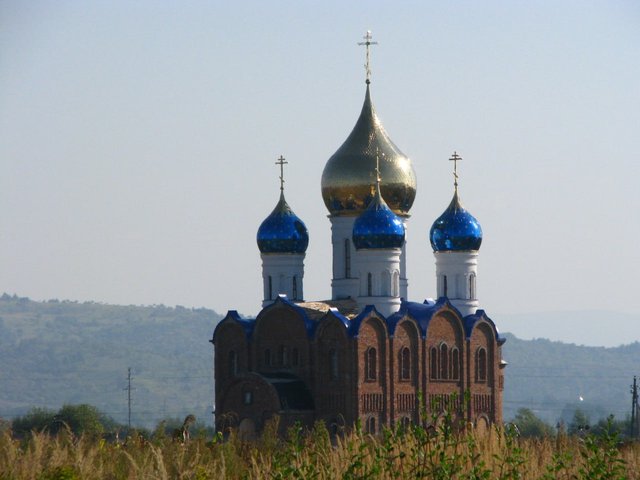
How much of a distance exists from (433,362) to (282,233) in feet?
15.8

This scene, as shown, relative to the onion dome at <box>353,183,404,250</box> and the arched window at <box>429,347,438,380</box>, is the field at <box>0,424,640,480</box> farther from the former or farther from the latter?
the arched window at <box>429,347,438,380</box>

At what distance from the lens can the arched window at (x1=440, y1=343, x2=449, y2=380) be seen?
4381cm

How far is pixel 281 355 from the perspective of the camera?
43625mm

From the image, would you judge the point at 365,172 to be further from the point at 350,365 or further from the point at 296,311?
the point at 350,365

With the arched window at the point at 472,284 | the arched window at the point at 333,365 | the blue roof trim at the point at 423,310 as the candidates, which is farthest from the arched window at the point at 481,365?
the arched window at the point at 333,365

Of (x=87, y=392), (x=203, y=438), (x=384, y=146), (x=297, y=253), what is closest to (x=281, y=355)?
(x=297, y=253)

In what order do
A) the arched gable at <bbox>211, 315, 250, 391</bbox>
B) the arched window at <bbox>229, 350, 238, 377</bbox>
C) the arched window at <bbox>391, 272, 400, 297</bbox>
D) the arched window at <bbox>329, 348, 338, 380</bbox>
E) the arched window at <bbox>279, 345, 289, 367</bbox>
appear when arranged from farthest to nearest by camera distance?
1. the arched window at <bbox>229, 350, 238, 377</bbox>
2. the arched gable at <bbox>211, 315, 250, 391</bbox>
3. the arched window at <bbox>279, 345, 289, 367</bbox>
4. the arched window at <bbox>391, 272, 400, 297</bbox>
5. the arched window at <bbox>329, 348, 338, 380</bbox>

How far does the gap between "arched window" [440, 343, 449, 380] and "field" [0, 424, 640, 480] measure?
21.3 metres

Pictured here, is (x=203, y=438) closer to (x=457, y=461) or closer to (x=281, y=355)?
(x=457, y=461)

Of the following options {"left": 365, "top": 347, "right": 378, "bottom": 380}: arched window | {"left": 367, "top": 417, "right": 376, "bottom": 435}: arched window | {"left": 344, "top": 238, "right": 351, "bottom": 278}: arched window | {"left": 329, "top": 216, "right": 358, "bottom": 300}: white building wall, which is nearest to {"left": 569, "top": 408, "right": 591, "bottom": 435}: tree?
{"left": 367, "top": 417, "right": 376, "bottom": 435}: arched window

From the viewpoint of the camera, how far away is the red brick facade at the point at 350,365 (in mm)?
41969

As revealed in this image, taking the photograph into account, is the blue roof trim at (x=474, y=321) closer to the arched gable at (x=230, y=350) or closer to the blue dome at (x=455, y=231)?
the blue dome at (x=455, y=231)

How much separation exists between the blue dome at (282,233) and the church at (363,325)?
0.08ft

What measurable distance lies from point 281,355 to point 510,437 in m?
22.2
